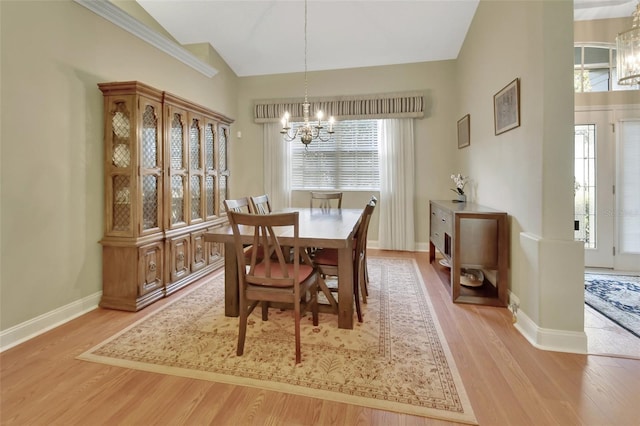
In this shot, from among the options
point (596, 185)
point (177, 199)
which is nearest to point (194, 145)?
point (177, 199)

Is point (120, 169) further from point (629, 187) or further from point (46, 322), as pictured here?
point (629, 187)

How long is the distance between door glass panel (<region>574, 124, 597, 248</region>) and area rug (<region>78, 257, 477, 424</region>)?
245 cm

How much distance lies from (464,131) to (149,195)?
3.87 metres

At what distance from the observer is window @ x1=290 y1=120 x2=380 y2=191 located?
4996 mm

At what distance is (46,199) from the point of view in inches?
91.4

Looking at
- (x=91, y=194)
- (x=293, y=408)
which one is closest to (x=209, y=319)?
(x=293, y=408)

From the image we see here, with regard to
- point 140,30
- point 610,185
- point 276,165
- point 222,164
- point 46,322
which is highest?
point 140,30

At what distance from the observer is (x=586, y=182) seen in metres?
3.59

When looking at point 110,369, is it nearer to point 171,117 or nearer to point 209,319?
point 209,319

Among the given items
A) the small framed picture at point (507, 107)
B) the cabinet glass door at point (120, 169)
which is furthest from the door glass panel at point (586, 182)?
the cabinet glass door at point (120, 169)

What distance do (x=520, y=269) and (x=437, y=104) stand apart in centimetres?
309

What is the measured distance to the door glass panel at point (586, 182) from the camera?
3.56m

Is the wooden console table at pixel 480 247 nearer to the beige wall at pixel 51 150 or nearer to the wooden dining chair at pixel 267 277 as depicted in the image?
the wooden dining chair at pixel 267 277

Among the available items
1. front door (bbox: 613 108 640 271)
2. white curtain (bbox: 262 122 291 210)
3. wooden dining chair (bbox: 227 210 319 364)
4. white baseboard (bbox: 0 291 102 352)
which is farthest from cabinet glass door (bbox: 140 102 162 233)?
front door (bbox: 613 108 640 271)
